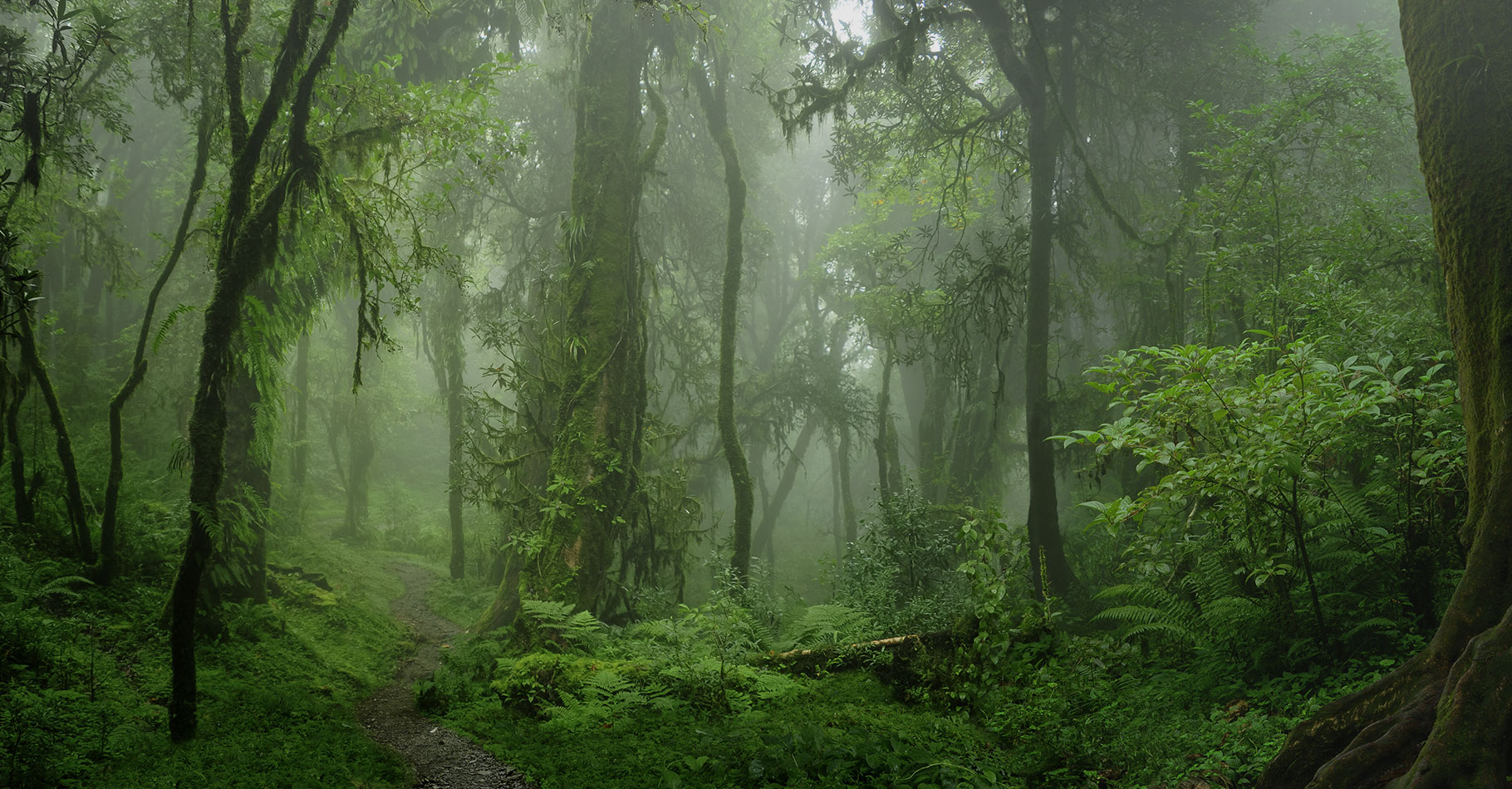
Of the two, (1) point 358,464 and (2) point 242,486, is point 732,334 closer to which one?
A: (2) point 242,486

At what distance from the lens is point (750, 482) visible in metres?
11.4

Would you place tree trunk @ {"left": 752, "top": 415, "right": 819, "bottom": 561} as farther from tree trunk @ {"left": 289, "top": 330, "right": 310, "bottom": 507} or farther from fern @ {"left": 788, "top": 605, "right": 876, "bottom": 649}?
fern @ {"left": 788, "top": 605, "right": 876, "bottom": 649}

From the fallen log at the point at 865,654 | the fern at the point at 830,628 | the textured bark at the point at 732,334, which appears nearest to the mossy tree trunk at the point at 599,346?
the textured bark at the point at 732,334

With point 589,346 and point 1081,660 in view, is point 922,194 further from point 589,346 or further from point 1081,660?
point 1081,660

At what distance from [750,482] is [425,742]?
6764mm

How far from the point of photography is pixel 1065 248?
10.6m

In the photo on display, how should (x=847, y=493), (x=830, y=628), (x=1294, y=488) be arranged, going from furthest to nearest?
(x=847, y=493), (x=830, y=628), (x=1294, y=488)

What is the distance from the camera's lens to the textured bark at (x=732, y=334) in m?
11.0

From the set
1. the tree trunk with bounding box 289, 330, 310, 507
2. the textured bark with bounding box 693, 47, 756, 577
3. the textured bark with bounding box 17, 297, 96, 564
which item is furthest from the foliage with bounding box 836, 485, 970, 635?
the tree trunk with bounding box 289, 330, 310, 507

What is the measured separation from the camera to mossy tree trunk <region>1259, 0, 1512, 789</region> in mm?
2695

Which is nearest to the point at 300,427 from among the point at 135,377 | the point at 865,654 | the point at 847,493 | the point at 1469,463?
the point at 135,377

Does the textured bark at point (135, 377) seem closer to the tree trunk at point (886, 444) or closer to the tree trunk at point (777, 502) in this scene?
the tree trunk at point (886, 444)

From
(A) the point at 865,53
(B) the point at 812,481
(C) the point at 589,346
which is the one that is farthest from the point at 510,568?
(B) the point at 812,481

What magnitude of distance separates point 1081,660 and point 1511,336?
310 cm
